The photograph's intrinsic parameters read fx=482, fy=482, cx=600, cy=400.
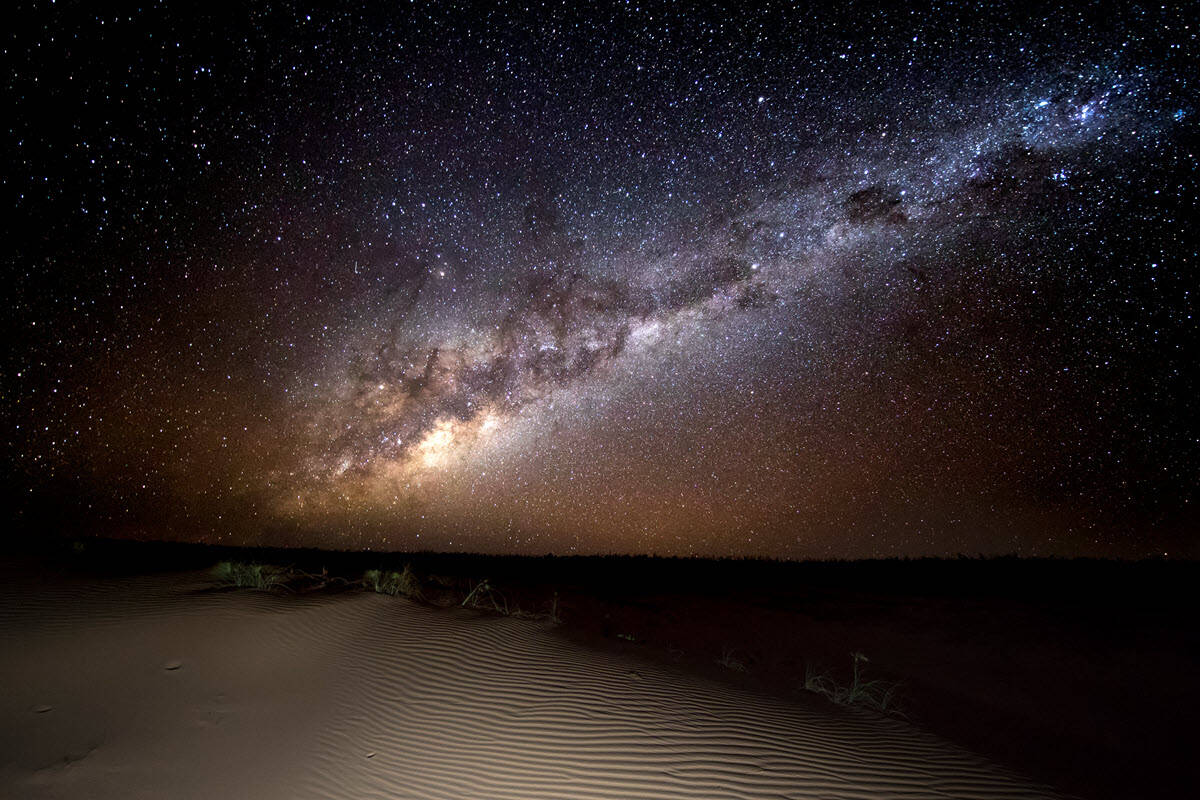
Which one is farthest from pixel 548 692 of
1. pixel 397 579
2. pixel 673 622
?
pixel 673 622

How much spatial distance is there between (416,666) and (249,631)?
1.96 meters

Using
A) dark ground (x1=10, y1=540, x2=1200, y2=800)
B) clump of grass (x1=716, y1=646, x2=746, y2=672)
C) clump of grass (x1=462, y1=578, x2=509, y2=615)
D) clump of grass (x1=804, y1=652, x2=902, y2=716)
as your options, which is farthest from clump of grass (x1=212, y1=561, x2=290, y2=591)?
clump of grass (x1=804, y1=652, x2=902, y2=716)

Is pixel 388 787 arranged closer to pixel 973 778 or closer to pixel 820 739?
pixel 820 739

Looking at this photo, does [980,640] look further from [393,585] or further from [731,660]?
[393,585]

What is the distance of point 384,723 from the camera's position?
3.81m

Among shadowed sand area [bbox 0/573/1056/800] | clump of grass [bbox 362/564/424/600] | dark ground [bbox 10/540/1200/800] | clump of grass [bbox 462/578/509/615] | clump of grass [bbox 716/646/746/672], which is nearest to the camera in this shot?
shadowed sand area [bbox 0/573/1056/800]

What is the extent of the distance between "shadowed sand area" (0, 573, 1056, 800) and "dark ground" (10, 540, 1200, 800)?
4.93ft

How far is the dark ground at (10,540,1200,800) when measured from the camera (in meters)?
6.05

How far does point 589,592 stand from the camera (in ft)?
40.2

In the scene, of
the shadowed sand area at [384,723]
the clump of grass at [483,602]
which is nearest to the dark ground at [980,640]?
the clump of grass at [483,602]

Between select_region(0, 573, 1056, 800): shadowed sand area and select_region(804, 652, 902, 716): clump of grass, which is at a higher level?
select_region(0, 573, 1056, 800): shadowed sand area

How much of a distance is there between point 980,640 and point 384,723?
35.0 feet

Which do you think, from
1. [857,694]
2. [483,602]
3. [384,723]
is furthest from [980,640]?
[384,723]

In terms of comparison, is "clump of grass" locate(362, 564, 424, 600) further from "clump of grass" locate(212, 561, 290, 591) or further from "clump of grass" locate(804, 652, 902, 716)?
"clump of grass" locate(804, 652, 902, 716)
